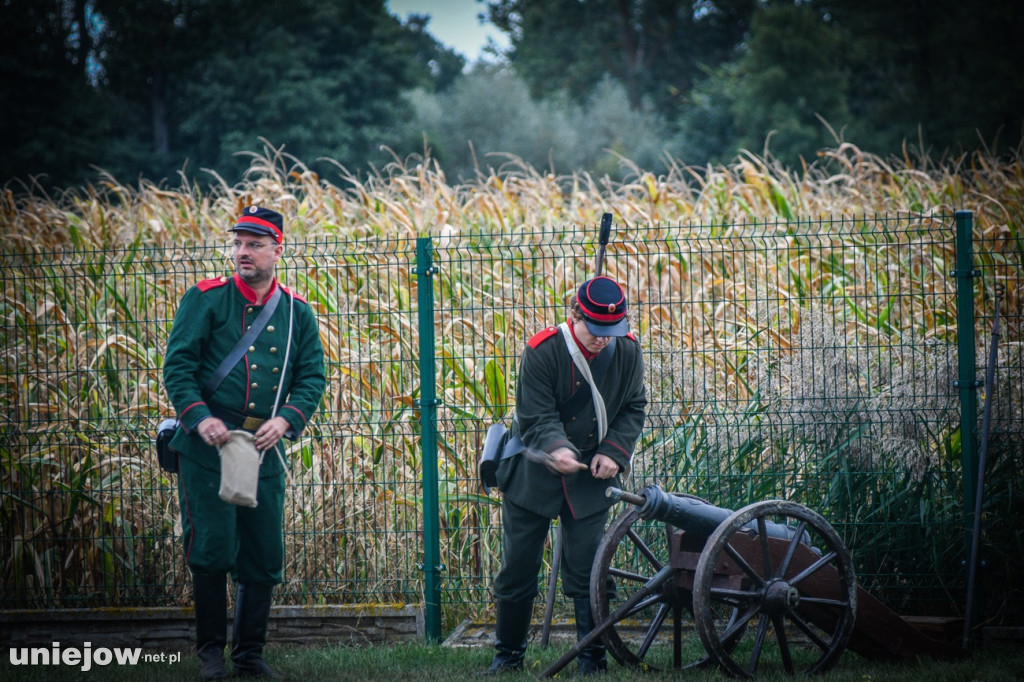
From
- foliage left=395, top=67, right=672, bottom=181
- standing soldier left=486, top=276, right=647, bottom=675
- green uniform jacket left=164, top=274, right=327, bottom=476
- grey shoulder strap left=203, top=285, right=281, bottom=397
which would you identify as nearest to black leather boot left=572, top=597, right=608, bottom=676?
standing soldier left=486, top=276, right=647, bottom=675

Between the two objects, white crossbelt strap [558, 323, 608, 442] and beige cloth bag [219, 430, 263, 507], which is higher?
white crossbelt strap [558, 323, 608, 442]

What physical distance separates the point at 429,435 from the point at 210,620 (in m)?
1.51

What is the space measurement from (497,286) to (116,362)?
2.58 metres

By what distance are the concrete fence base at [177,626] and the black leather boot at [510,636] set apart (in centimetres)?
94

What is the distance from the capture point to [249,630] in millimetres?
4602

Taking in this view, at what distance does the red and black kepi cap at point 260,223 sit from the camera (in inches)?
176

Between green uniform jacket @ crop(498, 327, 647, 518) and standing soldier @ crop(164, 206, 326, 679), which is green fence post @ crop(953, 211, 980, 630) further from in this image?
standing soldier @ crop(164, 206, 326, 679)

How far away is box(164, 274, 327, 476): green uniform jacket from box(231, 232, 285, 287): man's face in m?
0.06

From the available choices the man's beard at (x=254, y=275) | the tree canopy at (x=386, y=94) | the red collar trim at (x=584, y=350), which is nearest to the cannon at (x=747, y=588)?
the red collar trim at (x=584, y=350)

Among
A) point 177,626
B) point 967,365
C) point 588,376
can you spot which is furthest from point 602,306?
point 177,626

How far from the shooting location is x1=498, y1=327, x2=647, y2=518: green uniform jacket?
4480mm

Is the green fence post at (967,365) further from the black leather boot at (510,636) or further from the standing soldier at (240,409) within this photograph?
the standing soldier at (240,409)

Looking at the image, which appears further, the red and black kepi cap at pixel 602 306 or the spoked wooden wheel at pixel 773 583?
the red and black kepi cap at pixel 602 306

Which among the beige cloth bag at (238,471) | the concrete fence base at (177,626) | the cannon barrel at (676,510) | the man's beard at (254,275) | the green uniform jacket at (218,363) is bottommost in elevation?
the concrete fence base at (177,626)
